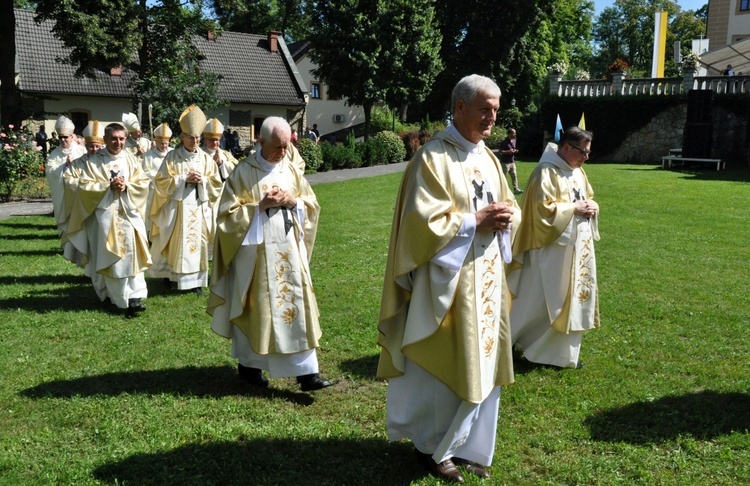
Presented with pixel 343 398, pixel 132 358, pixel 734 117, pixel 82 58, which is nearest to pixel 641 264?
pixel 343 398

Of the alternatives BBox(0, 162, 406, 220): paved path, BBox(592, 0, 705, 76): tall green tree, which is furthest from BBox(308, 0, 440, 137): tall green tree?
BBox(592, 0, 705, 76): tall green tree

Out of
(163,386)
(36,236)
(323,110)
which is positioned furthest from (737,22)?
(163,386)

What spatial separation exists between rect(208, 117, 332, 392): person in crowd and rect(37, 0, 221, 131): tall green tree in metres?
18.2

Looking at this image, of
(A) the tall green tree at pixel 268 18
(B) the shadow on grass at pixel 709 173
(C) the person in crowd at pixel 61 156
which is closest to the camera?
(C) the person in crowd at pixel 61 156

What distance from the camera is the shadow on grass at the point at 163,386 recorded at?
5.86 meters

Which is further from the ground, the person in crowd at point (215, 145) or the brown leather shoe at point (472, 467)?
the person in crowd at point (215, 145)

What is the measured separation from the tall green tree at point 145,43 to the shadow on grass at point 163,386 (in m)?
18.0

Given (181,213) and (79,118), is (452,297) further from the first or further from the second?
(79,118)

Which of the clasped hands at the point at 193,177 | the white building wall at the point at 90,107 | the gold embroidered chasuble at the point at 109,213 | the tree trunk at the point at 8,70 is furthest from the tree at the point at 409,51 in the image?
the gold embroidered chasuble at the point at 109,213

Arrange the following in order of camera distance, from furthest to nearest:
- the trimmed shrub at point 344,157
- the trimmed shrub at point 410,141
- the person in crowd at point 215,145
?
the trimmed shrub at point 410,141, the trimmed shrub at point 344,157, the person in crowd at point 215,145

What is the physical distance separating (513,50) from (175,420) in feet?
133

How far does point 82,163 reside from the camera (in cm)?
880

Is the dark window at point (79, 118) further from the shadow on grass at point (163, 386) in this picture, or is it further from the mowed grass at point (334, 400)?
the shadow on grass at point (163, 386)

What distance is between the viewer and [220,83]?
122 ft
